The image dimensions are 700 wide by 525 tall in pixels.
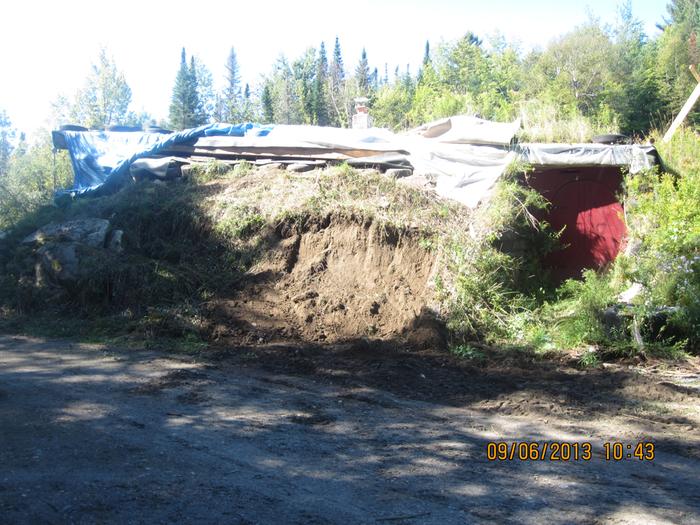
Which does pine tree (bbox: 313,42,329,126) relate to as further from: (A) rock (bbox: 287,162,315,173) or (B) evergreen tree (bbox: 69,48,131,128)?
(A) rock (bbox: 287,162,315,173)

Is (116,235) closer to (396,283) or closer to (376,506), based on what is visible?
(396,283)

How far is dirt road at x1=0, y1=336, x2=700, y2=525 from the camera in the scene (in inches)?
157

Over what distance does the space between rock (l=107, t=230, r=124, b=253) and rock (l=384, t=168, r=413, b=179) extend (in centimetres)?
509

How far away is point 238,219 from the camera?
37.2 ft

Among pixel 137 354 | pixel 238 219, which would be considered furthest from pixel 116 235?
pixel 137 354

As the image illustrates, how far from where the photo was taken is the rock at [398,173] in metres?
11.7

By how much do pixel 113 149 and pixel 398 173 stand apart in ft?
27.4

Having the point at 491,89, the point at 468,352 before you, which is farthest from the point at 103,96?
the point at 468,352

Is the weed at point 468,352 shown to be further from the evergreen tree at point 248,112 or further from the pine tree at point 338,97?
the evergreen tree at point 248,112

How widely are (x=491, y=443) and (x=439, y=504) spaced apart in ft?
4.78

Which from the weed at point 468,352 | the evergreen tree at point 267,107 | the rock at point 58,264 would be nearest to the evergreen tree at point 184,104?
the evergreen tree at point 267,107

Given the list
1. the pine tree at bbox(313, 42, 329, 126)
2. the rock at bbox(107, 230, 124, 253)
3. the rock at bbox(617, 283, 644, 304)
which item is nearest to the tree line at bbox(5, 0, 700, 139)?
the pine tree at bbox(313, 42, 329, 126)

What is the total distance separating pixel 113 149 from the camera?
16078 millimetres

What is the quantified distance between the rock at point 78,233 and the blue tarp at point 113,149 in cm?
301
